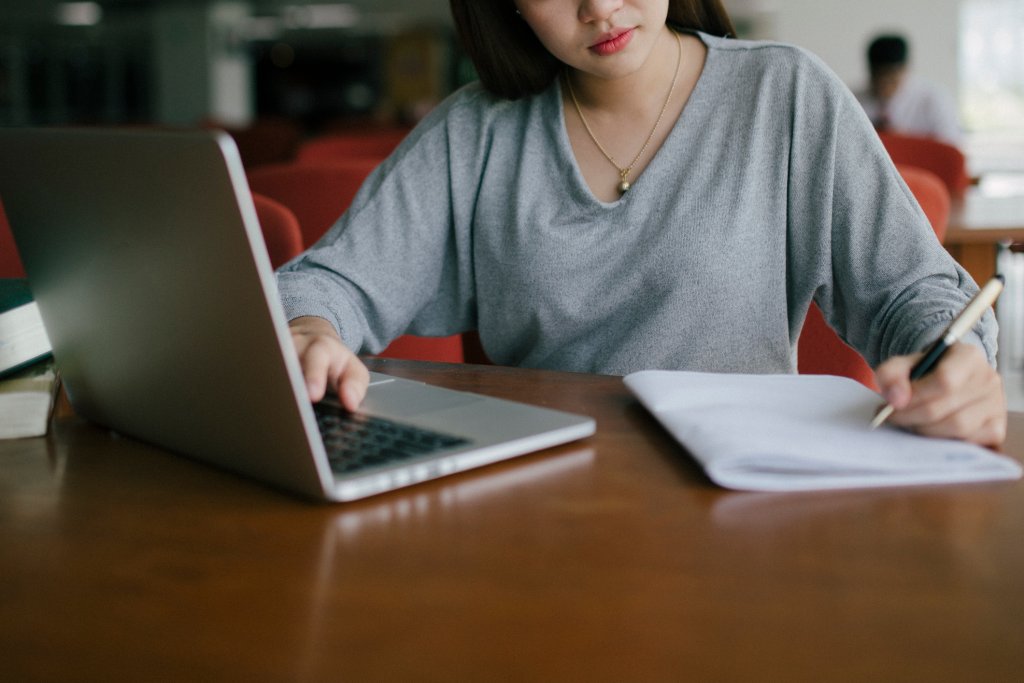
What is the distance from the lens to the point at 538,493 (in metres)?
0.61

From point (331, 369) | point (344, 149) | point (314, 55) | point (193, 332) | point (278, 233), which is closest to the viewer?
point (193, 332)

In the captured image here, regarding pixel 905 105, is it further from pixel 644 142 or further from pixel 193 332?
pixel 193 332

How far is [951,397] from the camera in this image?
64 cm

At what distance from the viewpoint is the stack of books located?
768 mm

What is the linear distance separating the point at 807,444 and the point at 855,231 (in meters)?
0.49

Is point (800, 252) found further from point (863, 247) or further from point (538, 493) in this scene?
point (538, 493)

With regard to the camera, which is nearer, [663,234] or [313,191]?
[663,234]

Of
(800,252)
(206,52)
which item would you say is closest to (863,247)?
(800,252)

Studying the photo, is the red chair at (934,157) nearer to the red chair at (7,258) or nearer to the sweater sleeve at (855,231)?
the sweater sleeve at (855,231)

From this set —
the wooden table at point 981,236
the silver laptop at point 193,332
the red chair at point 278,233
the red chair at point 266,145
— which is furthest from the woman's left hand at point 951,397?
the red chair at point 266,145

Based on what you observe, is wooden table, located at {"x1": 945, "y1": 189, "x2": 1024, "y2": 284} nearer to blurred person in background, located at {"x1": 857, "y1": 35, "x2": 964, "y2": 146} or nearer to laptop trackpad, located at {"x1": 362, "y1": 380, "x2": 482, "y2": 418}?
laptop trackpad, located at {"x1": 362, "y1": 380, "x2": 482, "y2": 418}

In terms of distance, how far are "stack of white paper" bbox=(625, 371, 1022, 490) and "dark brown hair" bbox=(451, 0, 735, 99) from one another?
606mm

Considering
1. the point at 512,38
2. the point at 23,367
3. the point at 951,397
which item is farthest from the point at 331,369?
the point at 512,38

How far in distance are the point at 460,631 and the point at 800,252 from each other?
2.59 ft
